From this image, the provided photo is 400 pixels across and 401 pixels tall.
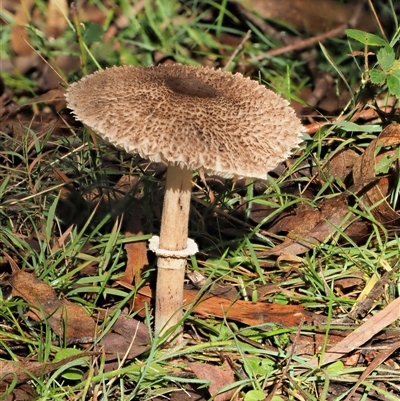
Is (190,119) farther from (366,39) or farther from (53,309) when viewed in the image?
(366,39)

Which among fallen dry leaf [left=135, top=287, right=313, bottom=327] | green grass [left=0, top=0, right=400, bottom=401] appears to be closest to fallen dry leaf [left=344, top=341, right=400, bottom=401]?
green grass [left=0, top=0, right=400, bottom=401]

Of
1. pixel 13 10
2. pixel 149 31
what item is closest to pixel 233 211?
pixel 149 31

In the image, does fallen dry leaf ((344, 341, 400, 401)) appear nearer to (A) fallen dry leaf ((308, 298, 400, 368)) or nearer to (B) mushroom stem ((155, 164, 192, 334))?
(A) fallen dry leaf ((308, 298, 400, 368))

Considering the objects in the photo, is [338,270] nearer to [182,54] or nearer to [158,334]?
[158,334]

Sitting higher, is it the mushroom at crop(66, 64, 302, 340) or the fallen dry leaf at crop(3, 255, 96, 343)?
the mushroom at crop(66, 64, 302, 340)

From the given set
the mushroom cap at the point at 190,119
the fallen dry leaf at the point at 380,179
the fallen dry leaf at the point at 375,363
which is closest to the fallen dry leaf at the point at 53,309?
the mushroom cap at the point at 190,119

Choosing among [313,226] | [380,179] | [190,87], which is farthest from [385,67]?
[190,87]

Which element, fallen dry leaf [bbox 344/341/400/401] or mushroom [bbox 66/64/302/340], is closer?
mushroom [bbox 66/64/302/340]

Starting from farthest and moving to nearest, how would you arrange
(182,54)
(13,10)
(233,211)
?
1. (13,10)
2. (182,54)
3. (233,211)
